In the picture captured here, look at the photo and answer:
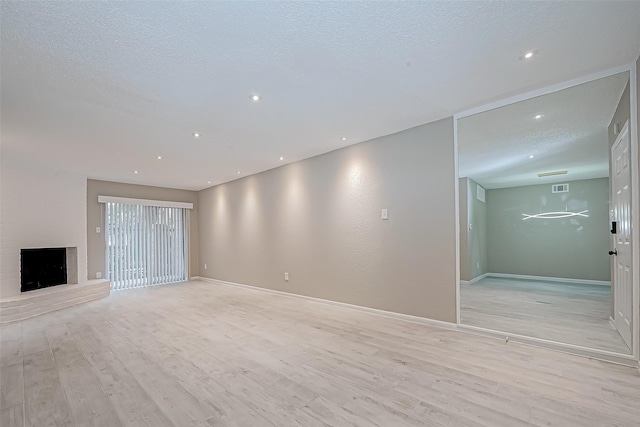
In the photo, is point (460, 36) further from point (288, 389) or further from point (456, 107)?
point (288, 389)

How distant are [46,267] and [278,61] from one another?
608 cm

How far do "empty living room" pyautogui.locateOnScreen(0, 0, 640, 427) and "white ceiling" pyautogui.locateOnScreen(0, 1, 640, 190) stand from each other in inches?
0.9

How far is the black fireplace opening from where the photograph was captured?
16.3 feet

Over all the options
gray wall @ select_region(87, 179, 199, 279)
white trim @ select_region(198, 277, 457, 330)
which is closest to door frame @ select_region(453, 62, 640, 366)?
white trim @ select_region(198, 277, 457, 330)

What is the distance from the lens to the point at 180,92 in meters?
2.78

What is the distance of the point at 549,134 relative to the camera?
3676 mm

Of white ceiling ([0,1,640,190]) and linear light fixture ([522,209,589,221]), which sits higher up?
white ceiling ([0,1,640,190])

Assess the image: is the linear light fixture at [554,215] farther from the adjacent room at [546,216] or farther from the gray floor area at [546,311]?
the gray floor area at [546,311]

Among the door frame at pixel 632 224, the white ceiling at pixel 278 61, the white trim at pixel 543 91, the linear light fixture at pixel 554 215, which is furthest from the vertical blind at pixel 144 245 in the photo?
the linear light fixture at pixel 554 215

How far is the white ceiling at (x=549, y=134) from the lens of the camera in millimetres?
2930

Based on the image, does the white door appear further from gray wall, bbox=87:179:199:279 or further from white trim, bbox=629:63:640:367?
gray wall, bbox=87:179:199:279

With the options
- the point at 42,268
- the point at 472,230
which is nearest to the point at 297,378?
the point at 472,230

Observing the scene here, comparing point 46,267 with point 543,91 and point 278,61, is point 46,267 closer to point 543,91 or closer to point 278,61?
point 278,61

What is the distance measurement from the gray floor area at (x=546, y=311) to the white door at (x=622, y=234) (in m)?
0.25
